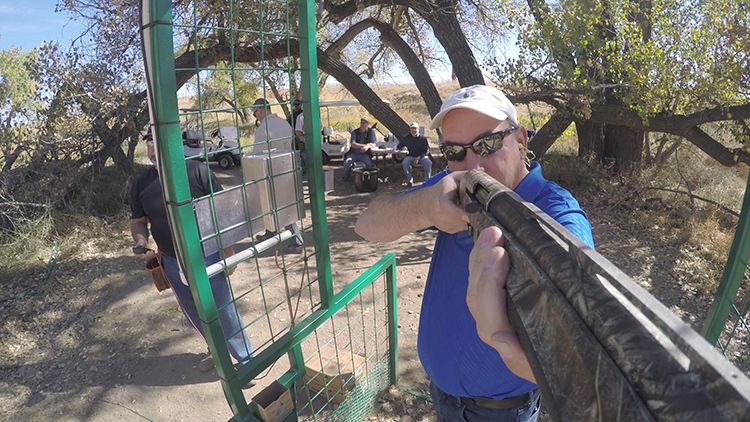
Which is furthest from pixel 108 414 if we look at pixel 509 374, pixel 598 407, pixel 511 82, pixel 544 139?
pixel 544 139

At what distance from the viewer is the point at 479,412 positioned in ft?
5.26

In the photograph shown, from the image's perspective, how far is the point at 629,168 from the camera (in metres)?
8.00

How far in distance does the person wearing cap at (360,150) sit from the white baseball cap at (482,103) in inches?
306

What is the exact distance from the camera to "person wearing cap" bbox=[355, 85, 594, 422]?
4.82 feet

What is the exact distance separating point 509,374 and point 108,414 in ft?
10.6

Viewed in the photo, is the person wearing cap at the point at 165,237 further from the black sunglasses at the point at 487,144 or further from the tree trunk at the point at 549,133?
the tree trunk at the point at 549,133

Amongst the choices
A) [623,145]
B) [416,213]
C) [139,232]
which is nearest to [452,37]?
[623,145]

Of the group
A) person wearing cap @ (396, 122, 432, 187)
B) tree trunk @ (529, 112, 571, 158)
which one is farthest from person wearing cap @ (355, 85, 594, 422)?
person wearing cap @ (396, 122, 432, 187)

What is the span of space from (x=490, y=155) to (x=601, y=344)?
1.07 metres

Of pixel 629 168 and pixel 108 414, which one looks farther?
pixel 629 168

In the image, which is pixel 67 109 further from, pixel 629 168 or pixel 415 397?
pixel 629 168

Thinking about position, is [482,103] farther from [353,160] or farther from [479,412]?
[353,160]

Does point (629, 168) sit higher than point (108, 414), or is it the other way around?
point (629, 168)

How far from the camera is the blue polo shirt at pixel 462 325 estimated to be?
4.86ft
